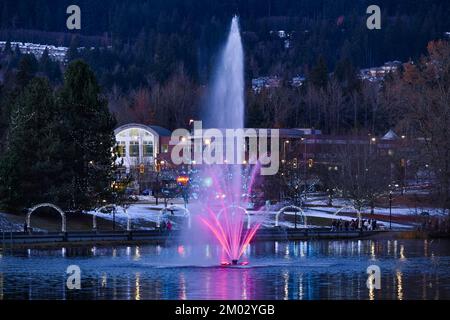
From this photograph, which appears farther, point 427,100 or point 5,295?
point 427,100

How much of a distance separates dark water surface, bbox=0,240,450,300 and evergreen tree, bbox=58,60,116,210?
1130 centimetres

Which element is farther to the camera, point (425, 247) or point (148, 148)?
point (148, 148)

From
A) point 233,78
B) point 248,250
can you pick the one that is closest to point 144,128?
point 233,78

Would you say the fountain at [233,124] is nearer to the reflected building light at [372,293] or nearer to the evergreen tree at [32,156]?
the evergreen tree at [32,156]

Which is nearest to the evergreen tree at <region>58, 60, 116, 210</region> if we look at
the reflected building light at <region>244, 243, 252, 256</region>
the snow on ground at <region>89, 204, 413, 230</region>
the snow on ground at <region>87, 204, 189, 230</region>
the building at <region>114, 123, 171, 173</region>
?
the snow on ground at <region>87, 204, 189, 230</region>

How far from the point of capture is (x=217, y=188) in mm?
100750

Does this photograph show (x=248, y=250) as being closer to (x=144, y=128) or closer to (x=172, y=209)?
(x=172, y=209)

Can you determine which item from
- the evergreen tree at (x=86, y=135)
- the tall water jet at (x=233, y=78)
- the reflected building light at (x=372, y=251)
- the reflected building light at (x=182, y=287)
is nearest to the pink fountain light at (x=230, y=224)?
the tall water jet at (x=233, y=78)

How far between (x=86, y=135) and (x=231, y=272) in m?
29.7

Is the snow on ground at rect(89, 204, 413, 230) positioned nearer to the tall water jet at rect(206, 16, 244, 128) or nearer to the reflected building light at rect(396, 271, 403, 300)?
the tall water jet at rect(206, 16, 244, 128)

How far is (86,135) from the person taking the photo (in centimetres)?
7925
